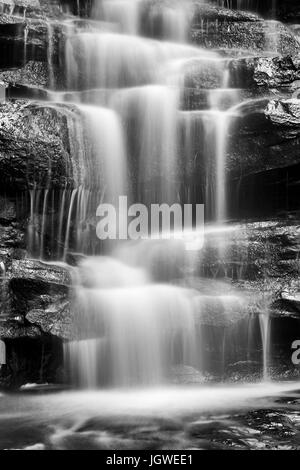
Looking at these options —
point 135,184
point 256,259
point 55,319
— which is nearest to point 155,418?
point 55,319

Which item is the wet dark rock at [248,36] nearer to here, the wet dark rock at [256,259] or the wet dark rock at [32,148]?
the wet dark rock at [32,148]

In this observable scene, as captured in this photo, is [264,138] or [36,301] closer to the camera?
[36,301]

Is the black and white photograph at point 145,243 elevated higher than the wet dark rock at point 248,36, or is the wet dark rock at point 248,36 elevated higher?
the wet dark rock at point 248,36

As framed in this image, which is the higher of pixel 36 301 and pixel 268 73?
pixel 268 73

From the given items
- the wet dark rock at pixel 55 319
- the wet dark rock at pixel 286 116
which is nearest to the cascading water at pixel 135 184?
the wet dark rock at pixel 55 319

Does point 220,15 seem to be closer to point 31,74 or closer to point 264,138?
point 31,74

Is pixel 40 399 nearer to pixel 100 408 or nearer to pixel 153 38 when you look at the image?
pixel 100 408

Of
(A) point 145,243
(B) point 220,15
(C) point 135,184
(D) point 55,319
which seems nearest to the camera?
(D) point 55,319

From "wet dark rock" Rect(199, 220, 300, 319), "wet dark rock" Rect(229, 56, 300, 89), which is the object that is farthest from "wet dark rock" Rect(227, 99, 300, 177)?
"wet dark rock" Rect(199, 220, 300, 319)

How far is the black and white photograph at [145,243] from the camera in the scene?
21.2 feet

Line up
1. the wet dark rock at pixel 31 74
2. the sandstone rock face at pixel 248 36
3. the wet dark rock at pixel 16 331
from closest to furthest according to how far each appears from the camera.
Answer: the wet dark rock at pixel 16 331, the wet dark rock at pixel 31 74, the sandstone rock face at pixel 248 36

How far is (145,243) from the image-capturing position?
944 centimetres

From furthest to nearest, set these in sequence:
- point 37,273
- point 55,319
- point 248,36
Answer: point 248,36
point 37,273
point 55,319

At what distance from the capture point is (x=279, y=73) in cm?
1102
